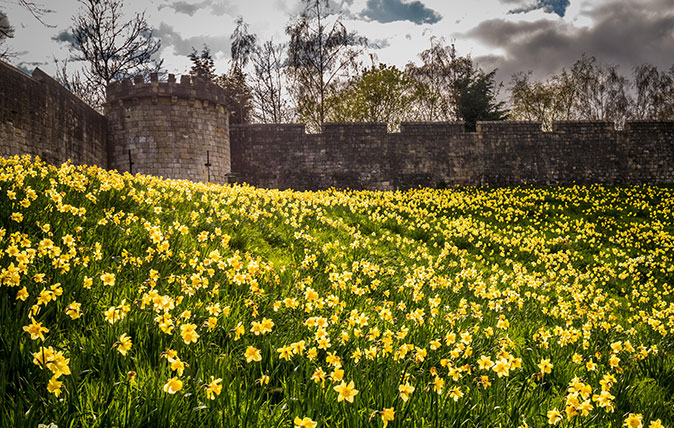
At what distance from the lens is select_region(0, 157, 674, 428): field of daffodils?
1.62 metres

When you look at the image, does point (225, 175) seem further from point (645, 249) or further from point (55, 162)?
point (645, 249)

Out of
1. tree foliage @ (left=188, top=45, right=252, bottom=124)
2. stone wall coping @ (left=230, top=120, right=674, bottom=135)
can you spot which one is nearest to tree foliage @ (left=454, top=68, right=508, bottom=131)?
stone wall coping @ (left=230, top=120, right=674, bottom=135)

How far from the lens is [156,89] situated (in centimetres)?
1532

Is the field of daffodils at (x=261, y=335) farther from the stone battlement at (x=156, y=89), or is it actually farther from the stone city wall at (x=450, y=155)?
the stone city wall at (x=450, y=155)

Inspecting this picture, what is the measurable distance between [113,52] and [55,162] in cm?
1507

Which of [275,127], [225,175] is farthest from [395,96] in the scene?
[225,175]

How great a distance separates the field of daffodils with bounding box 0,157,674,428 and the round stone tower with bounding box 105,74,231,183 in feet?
31.8

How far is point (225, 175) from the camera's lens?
17047 millimetres

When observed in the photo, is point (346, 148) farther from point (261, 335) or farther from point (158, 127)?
point (261, 335)

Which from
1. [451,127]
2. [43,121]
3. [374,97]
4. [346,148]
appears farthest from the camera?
[374,97]

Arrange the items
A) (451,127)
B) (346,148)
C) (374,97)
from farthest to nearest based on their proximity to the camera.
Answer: (374,97) → (451,127) → (346,148)

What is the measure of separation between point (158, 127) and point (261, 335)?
50.2 feet

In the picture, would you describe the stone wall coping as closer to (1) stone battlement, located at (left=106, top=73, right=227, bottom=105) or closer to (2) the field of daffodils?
(1) stone battlement, located at (left=106, top=73, right=227, bottom=105)

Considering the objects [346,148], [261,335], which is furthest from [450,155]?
[261,335]
